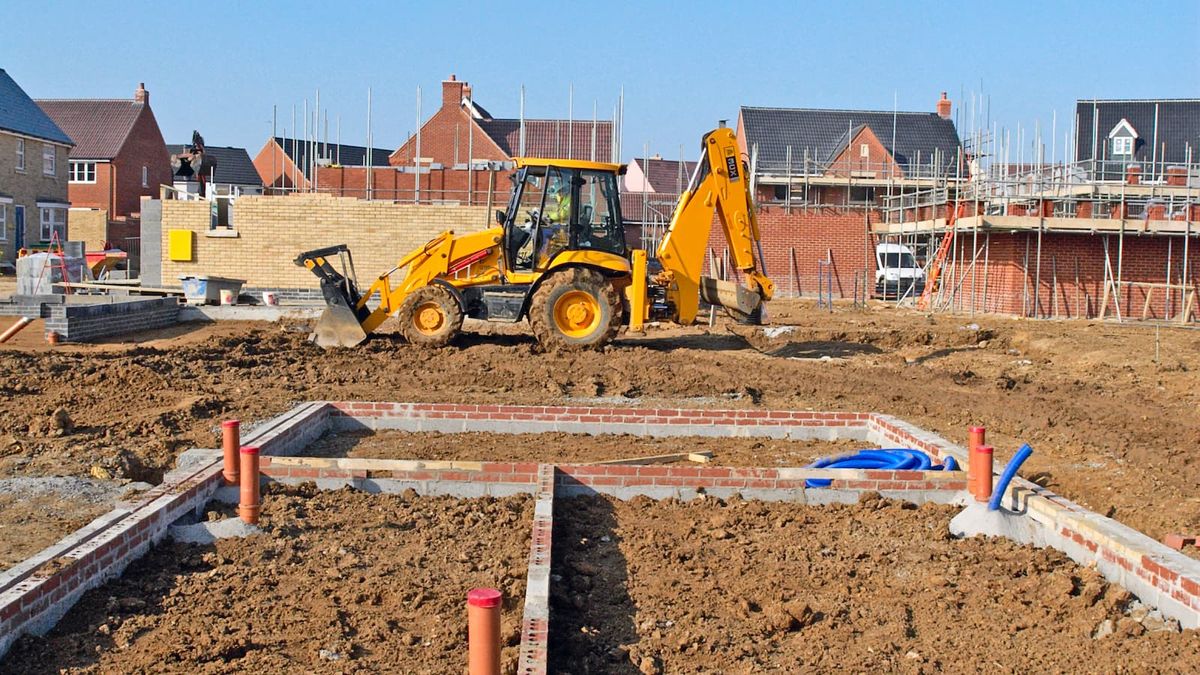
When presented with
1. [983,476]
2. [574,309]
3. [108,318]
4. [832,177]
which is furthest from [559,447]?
[832,177]

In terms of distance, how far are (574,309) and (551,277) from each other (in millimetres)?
526

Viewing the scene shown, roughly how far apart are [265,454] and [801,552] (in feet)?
12.3

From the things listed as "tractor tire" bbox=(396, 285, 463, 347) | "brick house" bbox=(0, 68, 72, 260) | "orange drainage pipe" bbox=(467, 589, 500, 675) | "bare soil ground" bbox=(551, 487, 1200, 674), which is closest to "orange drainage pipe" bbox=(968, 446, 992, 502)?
"bare soil ground" bbox=(551, 487, 1200, 674)

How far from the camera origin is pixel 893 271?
31984 mm

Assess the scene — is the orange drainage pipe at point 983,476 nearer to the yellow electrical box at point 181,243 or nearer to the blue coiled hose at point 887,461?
the blue coiled hose at point 887,461

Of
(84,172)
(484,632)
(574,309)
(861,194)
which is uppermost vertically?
(84,172)

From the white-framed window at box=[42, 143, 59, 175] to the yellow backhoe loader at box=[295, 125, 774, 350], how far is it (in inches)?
1040

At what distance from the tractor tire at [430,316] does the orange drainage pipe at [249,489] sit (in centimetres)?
886

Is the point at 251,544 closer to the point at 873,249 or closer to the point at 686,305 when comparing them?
the point at 686,305

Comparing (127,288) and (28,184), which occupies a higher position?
(28,184)

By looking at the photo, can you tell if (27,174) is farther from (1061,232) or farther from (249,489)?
(249,489)

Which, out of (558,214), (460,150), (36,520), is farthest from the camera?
(460,150)

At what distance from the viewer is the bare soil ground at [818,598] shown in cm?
468

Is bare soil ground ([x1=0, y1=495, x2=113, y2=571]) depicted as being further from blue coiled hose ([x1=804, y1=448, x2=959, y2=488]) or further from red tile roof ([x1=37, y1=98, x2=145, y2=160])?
red tile roof ([x1=37, y1=98, x2=145, y2=160])
